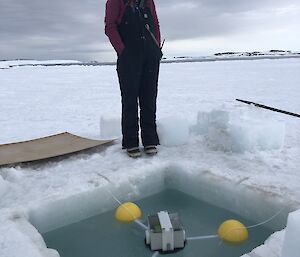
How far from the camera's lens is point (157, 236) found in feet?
7.76

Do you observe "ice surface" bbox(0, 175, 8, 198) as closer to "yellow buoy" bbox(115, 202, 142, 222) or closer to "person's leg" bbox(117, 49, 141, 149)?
"yellow buoy" bbox(115, 202, 142, 222)

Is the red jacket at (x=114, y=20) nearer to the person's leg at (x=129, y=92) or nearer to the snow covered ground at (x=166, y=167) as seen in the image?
the person's leg at (x=129, y=92)

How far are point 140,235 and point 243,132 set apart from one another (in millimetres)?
1800

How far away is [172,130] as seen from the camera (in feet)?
13.9

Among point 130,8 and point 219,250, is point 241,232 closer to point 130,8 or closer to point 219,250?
point 219,250

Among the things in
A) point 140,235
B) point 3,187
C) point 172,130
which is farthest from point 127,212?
point 172,130

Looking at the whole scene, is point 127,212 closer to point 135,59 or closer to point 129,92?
point 129,92

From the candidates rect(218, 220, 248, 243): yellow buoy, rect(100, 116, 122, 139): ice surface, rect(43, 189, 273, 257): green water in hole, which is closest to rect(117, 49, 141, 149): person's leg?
rect(100, 116, 122, 139): ice surface

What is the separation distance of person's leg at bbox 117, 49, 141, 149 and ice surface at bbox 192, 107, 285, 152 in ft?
3.11

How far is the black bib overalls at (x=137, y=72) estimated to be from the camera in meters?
3.59

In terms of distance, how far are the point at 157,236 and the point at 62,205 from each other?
3.03 feet

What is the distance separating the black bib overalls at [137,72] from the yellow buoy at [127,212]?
110 centimetres

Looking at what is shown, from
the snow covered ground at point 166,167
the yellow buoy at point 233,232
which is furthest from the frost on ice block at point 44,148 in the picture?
the yellow buoy at point 233,232

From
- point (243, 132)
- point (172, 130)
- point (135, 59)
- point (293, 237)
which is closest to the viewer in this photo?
point (293, 237)
